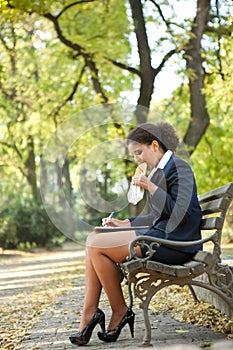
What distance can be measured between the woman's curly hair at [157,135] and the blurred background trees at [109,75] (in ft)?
6.39

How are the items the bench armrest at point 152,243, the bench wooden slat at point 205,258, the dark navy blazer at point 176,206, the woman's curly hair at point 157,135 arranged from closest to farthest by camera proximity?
the bench wooden slat at point 205,258 → the bench armrest at point 152,243 → the dark navy blazer at point 176,206 → the woman's curly hair at point 157,135

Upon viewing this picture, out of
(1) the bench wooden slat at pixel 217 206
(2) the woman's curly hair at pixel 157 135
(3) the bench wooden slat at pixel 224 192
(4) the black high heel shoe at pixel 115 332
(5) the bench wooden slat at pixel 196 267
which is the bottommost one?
(4) the black high heel shoe at pixel 115 332

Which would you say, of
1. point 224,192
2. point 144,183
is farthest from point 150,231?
point 224,192

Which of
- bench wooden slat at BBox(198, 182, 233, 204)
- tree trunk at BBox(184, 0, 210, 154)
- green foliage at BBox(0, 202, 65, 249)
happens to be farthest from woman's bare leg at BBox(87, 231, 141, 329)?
green foliage at BBox(0, 202, 65, 249)

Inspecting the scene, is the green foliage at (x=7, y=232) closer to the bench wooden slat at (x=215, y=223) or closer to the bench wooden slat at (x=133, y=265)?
the bench wooden slat at (x=215, y=223)

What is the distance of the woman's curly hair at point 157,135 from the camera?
523 cm

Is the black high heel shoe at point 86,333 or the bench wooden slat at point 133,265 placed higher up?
the bench wooden slat at point 133,265

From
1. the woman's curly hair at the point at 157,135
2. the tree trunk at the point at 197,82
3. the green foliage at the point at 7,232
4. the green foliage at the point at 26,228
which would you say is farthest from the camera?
the green foliage at the point at 26,228

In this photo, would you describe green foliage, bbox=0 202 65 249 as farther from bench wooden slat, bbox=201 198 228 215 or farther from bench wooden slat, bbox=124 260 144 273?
bench wooden slat, bbox=124 260 144 273

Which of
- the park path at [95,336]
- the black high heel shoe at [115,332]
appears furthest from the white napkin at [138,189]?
the park path at [95,336]

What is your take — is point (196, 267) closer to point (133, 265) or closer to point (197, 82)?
point (133, 265)

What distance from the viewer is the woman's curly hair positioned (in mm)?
5234

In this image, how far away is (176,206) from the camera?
484 centimetres

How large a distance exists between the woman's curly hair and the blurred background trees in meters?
1.95
